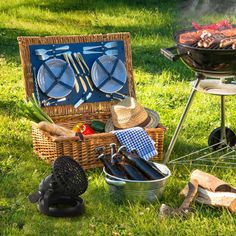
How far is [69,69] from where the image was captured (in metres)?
6.11

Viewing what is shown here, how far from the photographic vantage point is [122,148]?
5184mm

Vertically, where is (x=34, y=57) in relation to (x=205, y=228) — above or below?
above

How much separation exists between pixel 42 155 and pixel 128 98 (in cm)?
94

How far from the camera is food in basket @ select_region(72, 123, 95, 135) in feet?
19.1

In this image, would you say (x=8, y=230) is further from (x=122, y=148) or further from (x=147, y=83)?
(x=147, y=83)

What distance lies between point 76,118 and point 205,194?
5.97 feet

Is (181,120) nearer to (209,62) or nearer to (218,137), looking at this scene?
(209,62)

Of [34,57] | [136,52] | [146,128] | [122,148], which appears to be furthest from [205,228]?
[136,52]

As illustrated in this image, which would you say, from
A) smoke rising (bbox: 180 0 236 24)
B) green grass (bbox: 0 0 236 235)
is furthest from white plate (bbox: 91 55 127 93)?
smoke rising (bbox: 180 0 236 24)

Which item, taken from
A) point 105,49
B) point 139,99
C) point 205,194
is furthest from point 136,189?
A: point 139,99

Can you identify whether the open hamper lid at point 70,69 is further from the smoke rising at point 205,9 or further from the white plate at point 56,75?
the smoke rising at point 205,9

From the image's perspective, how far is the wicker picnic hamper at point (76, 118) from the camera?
18.1 feet

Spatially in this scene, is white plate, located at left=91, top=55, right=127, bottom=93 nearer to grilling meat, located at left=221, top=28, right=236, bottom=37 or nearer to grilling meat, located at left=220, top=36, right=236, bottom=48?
grilling meat, located at left=221, top=28, right=236, bottom=37

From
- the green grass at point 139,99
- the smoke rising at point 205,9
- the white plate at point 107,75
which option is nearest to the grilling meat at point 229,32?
the green grass at point 139,99
